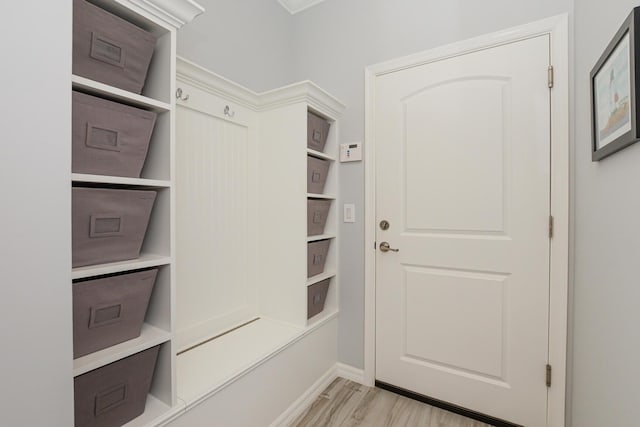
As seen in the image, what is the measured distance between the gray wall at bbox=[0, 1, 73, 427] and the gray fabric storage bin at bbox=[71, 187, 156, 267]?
0.29 m

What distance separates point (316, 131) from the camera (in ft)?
6.40

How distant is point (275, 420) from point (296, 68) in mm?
2358

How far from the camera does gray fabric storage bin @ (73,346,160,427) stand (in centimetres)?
92

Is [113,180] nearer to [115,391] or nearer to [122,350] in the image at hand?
[122,350]

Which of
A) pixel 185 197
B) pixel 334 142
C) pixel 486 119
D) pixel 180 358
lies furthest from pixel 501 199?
pixel 180 358

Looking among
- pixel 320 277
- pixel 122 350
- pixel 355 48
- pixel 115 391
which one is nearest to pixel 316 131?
pixel 355 48

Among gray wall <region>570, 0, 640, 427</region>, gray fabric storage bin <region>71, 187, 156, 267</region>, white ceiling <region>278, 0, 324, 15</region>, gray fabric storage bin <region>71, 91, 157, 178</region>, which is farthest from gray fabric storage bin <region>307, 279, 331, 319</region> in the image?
white ceiling <region>278, 0, 324, 15</region>

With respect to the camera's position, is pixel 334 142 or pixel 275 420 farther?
pixel 334 142

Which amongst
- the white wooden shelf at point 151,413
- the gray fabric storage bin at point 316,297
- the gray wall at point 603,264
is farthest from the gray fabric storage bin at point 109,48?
the gray wall at point 603,264

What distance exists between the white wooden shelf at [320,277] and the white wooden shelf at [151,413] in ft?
3.08

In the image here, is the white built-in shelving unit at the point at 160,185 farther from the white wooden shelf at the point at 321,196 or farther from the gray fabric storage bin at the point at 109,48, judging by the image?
the white wooden shelf at the point at 321,196

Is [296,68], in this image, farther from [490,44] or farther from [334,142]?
[490,44]

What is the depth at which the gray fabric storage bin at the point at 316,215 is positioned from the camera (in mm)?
1894

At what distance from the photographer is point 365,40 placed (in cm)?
202
